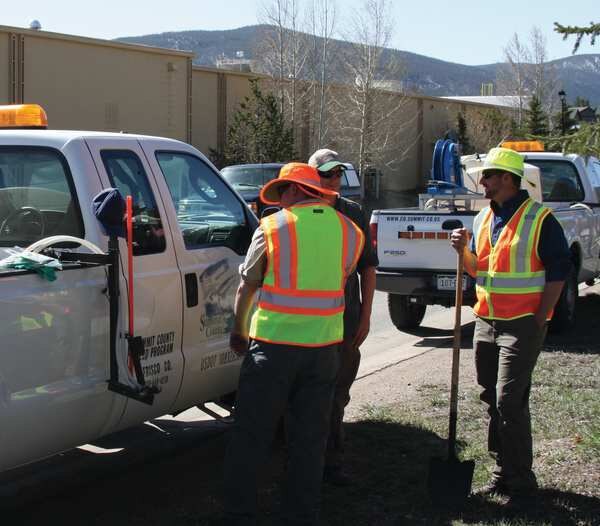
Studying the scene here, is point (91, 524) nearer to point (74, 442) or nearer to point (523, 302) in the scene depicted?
point (74, 442)

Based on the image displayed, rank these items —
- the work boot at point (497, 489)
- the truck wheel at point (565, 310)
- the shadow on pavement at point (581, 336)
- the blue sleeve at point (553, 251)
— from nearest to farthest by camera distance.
Result: the blue sleeve at point (553, 251) → the work boot at point (497, 489) → the shadow on pavement at point (581, 336) → the truck wheel at point (565, 310)

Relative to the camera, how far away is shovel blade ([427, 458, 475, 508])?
483 cm

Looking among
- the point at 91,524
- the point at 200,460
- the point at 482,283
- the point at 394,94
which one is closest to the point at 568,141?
the point at 482,283

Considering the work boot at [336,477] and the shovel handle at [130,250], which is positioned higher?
the shovel handle at [130,250]

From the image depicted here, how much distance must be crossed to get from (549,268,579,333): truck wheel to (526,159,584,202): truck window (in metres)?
1.46

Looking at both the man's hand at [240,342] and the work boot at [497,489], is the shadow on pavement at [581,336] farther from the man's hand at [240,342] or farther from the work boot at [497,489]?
the man's hand at [240,342]

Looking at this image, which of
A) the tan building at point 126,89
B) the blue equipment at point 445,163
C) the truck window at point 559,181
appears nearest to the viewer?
Answer: the truck window at point 559,181

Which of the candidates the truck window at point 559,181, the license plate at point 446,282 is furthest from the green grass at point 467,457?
the truck window at point 559,181

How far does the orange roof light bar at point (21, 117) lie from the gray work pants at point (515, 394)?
2.82 m

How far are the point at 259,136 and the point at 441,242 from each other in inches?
930

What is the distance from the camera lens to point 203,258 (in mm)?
5363

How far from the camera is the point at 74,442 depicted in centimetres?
451

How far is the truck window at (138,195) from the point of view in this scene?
4891 mm

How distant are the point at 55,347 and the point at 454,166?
28.2 ft
